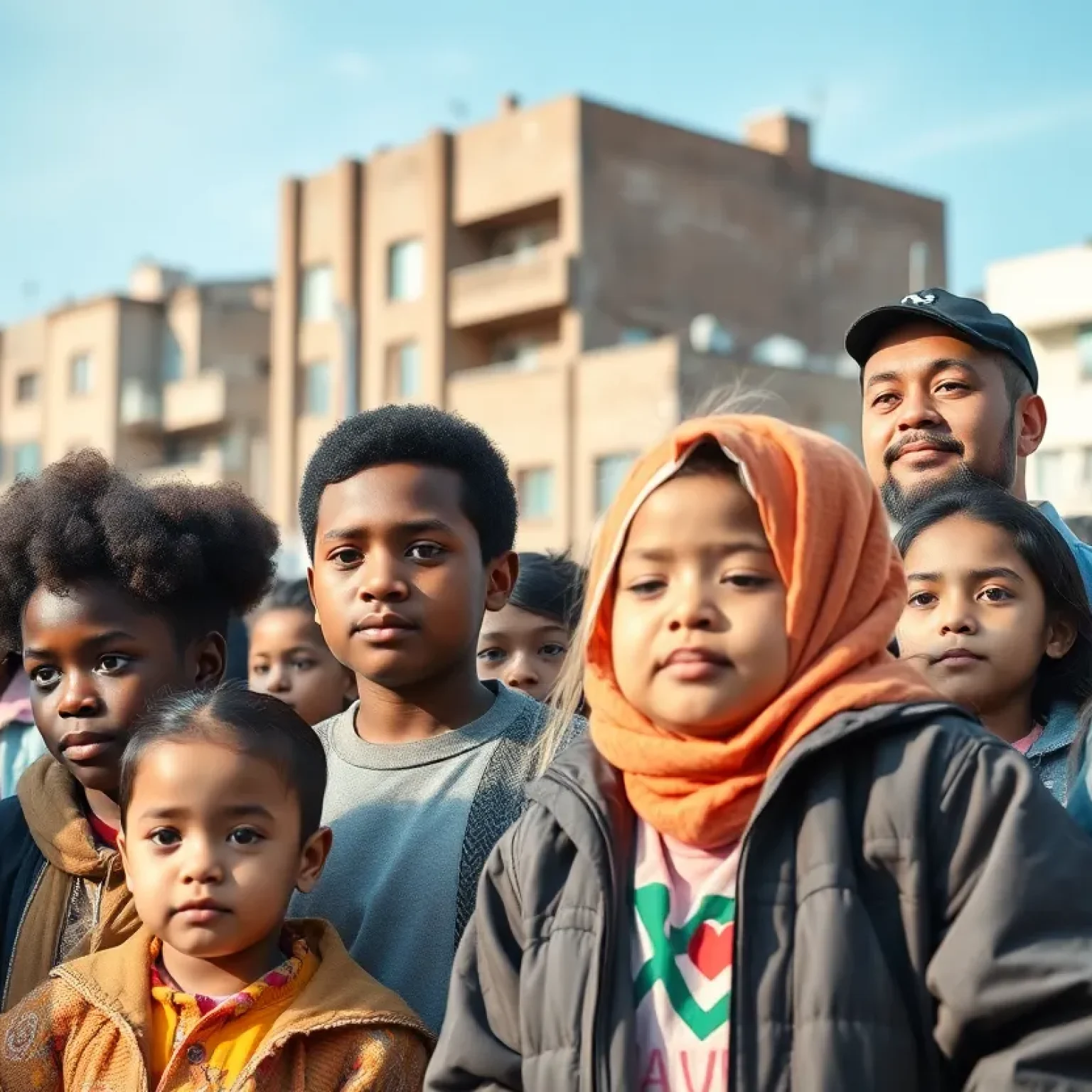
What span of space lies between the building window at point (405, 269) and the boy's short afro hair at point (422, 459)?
1191 inches

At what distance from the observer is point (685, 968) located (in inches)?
96.0

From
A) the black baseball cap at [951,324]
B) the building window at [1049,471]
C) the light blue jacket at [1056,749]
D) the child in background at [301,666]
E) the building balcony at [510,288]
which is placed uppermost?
the building balcony at [510,288]

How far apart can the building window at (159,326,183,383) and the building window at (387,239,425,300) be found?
11190 mm

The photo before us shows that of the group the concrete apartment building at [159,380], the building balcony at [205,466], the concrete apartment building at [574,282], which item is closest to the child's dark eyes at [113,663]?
the concrete apartment building at [574,282]

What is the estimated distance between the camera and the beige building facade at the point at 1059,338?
85.7 feet

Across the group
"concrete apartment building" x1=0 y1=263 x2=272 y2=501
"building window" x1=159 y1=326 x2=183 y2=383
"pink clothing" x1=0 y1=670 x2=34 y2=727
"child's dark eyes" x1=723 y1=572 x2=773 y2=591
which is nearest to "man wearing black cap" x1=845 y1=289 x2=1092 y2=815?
"child's dark eyes" x1=723 y1=572 x2=773 y2=591

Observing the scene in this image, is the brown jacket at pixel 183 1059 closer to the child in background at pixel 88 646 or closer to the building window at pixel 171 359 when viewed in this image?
the child in background at pixel 88 646

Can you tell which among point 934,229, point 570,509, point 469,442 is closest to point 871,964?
point 469,442

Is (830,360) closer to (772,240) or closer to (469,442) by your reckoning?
(772,240)

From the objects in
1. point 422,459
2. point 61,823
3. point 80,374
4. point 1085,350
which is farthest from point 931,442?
point 80,374

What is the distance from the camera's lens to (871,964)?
7.46 feet

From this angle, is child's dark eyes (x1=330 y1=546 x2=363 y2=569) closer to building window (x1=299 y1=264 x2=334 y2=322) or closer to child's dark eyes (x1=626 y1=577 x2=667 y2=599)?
child's dark eyes (x1=626 y1=577 x2=667 y2=599)

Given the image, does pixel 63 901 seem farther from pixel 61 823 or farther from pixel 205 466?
pixel 205 466

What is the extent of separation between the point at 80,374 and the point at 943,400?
138 feet
